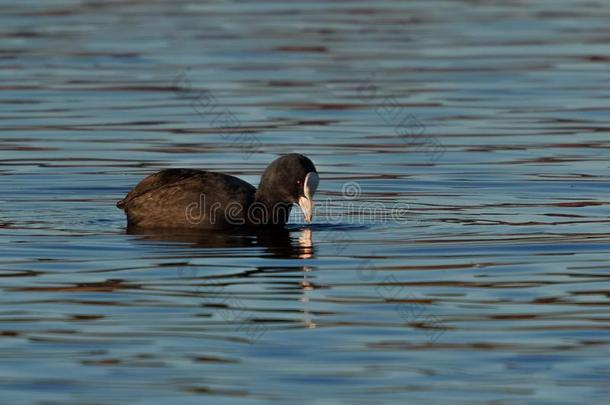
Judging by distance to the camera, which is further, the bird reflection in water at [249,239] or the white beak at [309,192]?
the white beak at [309,192]

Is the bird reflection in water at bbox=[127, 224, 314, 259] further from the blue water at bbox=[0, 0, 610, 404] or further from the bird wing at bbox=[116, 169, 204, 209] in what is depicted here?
the bird wing at bbox=[116, 169, 204, 209]

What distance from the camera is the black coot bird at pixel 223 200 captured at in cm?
1288

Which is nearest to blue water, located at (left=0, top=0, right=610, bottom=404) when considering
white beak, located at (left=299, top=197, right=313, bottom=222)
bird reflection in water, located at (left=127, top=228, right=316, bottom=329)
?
bird reflection in water, located at (left=127, top=228, right=316, bottom=329)

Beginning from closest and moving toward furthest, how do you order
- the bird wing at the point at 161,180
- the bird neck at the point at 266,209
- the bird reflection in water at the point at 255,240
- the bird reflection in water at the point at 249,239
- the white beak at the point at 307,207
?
the bird reflection in water at the point at 255,240, the bird reflection in water at the point at 249,239, the white beak at the point at 307,207, the bird neck at the point at 266,209, the bird wing at the point at 161,180

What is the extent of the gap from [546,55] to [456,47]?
1.80 metres

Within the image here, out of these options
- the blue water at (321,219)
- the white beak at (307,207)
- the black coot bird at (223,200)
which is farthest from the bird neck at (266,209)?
the blue water at (321,219)

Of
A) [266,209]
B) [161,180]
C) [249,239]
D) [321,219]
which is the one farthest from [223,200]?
[321,219]

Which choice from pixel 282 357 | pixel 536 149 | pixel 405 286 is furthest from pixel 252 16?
pixel 282 357

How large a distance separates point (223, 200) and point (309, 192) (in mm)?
734

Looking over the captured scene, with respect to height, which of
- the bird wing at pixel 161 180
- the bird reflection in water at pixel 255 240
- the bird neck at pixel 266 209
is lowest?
the bird reflection in water at pixel 255 240

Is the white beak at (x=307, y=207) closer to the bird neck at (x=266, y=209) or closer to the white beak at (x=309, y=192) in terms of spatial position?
the white beak at (x=309, y=192)

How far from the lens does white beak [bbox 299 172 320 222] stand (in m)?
12.6

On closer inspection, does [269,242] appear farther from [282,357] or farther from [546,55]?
[546,55]

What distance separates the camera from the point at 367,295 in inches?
394
